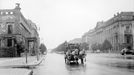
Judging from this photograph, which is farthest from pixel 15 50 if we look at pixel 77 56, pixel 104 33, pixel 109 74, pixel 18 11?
pixel 104 33

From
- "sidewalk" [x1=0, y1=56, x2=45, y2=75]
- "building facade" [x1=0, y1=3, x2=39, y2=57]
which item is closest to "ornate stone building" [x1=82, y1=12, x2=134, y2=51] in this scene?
"building facade" [x1=0, y1=3, x2=39, y2=57]

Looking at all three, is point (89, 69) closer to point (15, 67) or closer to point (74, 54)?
point (15, 67)

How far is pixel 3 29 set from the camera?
59.2m

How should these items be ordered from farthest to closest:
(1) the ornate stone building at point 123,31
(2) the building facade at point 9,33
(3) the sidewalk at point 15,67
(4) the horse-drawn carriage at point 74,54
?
1. (1) the ornate stone building at point 123,31
2. (2) the building facade at point 9,33
3. (4) the horse-drawn carriage at point 74,54
4. (3) the sidewalk at point 15,67

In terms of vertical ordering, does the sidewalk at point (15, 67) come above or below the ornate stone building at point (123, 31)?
below

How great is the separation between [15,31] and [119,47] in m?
65.8

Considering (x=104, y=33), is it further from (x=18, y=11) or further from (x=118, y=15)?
(x=18, y=11)

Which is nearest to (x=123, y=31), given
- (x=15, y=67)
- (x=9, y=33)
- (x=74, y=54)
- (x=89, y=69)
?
(x=9, y=33)

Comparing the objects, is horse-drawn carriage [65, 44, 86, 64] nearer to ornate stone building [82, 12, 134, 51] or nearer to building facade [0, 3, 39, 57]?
building facade [0, 3, 39, 57]

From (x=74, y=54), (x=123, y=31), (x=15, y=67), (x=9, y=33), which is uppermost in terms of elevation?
(x=123, y=31)

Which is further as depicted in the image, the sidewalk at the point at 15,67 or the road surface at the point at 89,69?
the road surface at the point at 89,69

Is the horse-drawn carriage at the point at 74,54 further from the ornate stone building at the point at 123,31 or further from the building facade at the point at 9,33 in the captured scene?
the ornate stone building at the point at 123,31

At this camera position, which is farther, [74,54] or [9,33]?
[9,33]

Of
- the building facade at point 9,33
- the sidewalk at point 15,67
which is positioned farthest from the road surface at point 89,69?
the building facade at point 9,33
